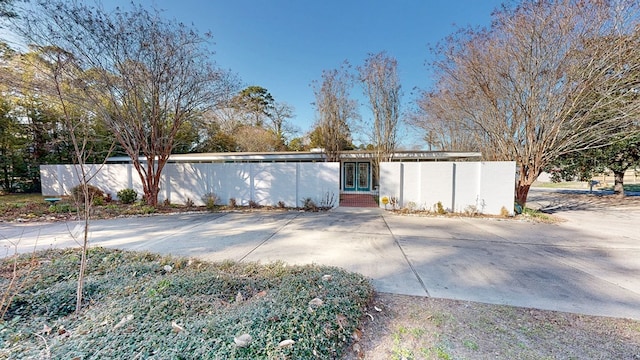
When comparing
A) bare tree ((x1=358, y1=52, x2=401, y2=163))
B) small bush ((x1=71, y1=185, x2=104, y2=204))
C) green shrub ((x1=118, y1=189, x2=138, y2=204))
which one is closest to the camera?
small bush ((x1=71, y1=185, x2=104, y2=204))

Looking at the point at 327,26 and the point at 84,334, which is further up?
the point at 327,26

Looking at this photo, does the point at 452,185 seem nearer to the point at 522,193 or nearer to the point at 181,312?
the point at 522,193

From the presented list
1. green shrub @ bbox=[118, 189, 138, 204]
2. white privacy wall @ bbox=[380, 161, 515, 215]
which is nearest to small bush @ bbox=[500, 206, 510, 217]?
white privacy wall @ bbox=[380, 161, 515, 215]

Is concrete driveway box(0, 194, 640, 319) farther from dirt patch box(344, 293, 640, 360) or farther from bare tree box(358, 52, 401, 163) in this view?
bare tree box(358, 52, 401, 163)

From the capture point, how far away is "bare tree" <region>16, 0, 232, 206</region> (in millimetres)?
6469

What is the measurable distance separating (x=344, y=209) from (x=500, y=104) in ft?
22.3

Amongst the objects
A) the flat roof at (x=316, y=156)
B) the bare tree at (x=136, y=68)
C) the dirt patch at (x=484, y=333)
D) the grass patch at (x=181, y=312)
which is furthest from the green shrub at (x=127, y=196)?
the dirt patch at (x=484, y=333)

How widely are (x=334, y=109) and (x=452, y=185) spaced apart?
22.5 feet

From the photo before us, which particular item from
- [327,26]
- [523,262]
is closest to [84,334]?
[523,262]

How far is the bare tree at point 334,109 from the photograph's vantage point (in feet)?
38.2

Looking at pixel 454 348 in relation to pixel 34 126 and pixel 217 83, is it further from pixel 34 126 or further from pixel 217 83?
pixel 34 126

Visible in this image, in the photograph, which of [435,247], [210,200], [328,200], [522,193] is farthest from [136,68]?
[522,193]

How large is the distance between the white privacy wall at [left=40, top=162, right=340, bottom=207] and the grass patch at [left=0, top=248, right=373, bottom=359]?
5906 millimetres

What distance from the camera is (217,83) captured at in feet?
27.3
